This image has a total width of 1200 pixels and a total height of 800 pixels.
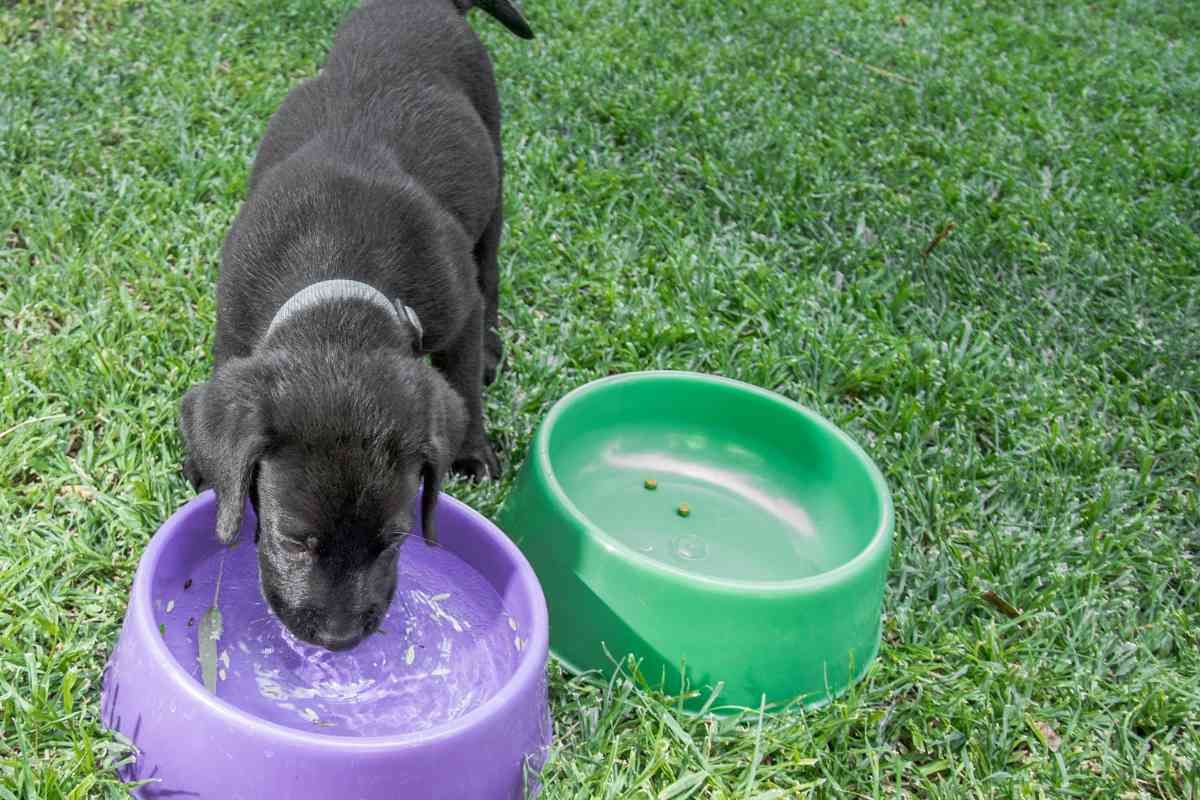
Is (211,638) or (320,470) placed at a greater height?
(320,470)

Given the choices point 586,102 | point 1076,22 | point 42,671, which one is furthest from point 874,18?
point 42,671

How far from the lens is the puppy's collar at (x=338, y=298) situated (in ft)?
9.05

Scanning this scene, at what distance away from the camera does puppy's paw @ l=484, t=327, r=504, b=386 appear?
4.06 meters

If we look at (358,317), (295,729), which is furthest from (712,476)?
(295,729)

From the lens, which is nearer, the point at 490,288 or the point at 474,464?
the point at 474,464

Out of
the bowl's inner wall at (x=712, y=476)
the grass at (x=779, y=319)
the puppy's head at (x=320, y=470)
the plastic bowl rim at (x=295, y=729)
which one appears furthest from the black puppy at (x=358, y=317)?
the grass at (x=779, y=319)

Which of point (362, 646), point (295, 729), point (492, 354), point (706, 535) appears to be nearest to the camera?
point (295, 729)

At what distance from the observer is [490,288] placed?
4.16 m

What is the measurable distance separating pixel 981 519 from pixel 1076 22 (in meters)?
6.37

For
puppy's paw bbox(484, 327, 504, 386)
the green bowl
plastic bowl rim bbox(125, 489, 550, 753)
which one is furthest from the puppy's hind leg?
plastic bowl rim bbox(125, 489, 550, 753)

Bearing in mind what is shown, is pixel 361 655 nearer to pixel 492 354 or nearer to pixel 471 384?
pixel 471 384

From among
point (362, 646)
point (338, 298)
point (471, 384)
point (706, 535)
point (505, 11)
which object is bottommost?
point (706, 535)

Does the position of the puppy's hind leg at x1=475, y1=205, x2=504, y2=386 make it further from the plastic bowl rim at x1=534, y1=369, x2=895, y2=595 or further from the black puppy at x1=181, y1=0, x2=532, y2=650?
the plastic bowl rim at x1=534, y1=369, x2=895, y2=595

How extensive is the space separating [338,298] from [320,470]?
0.58 metres
